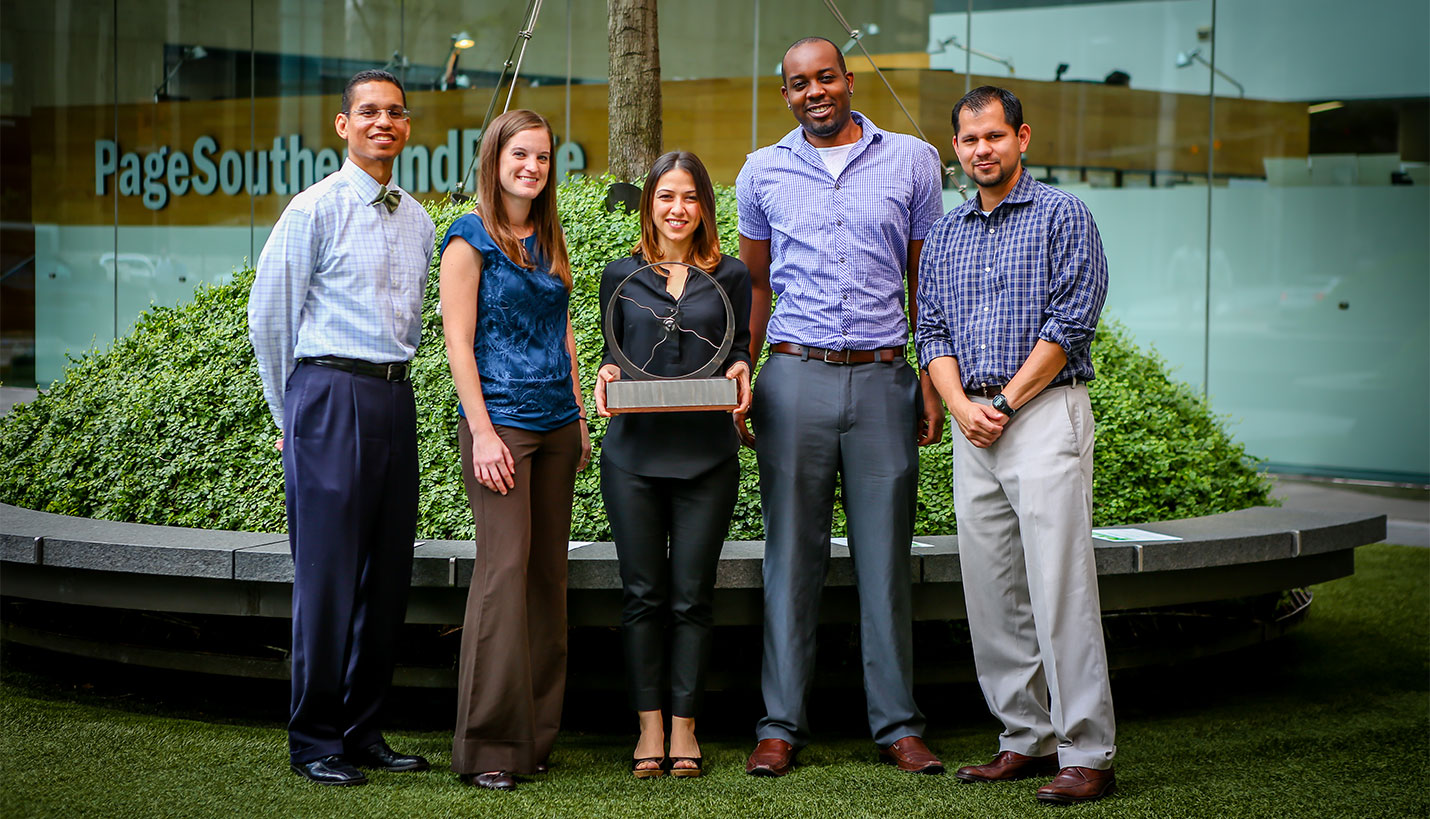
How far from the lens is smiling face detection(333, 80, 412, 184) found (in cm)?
330

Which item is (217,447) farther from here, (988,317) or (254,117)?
(254,117)

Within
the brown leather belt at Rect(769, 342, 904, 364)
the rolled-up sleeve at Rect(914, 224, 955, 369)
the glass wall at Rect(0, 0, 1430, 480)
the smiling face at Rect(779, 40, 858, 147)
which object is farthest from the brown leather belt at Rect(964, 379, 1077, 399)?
the glass wall at Rect(0, 0, 1430, 480)

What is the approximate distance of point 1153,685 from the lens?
4.62 metres

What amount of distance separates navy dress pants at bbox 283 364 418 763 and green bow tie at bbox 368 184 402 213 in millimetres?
507

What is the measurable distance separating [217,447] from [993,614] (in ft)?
9.76

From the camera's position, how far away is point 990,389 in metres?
3.35

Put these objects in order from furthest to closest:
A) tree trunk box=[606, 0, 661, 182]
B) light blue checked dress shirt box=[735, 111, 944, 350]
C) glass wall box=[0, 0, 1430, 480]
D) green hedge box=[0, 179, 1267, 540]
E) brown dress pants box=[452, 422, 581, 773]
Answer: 1. glass wall box=[0, 0, 1430, 480]
2. tree trunk box=[606, 0, 661, 182]
3. green hedge box=[0, 179, 1267, 540]
4. light blue checked dress shirt box=[735, 111, 944, 350]
5. brown dress pants box=[452, 422, 581, 773]

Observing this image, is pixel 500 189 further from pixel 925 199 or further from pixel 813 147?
pixel 925 199

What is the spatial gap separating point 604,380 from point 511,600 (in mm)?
666

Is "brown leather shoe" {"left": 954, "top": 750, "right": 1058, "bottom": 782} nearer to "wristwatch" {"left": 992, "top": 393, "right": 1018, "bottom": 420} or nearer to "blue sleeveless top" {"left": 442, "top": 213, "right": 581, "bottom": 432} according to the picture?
"wristwatch" {"left": 992, "top": 393, "right": 1018, "bottom": 420}

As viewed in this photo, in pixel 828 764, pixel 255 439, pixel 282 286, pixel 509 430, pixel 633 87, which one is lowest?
pixel 828 764

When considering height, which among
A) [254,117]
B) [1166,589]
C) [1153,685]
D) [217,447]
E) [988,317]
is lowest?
[1153,685]

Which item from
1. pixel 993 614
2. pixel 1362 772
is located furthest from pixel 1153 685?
pixel 993 614

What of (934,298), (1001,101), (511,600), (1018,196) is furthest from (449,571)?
(1001,101)
